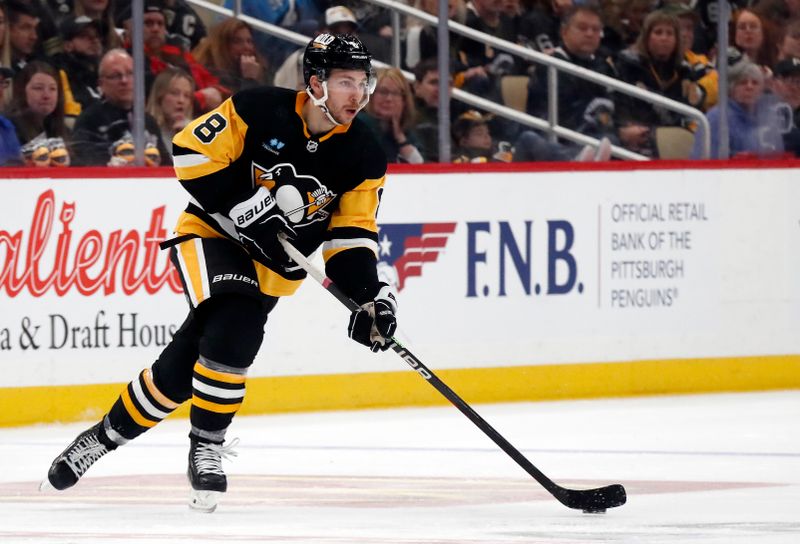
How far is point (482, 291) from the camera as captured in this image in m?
7.09

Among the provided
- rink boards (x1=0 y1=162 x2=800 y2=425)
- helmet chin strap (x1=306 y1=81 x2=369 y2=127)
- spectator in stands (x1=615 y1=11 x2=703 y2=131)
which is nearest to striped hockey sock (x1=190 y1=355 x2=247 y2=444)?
helmet chin strap (x1=306 y1=81 x2=369 y2=127)

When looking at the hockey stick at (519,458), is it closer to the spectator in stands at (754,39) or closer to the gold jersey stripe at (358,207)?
the gold jersey stripe at (358,207)

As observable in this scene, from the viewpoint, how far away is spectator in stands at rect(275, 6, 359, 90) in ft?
21.7

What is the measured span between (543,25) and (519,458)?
131 inches

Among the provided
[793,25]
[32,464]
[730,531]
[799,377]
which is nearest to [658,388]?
[799,377]

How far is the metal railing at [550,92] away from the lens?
22.9ft

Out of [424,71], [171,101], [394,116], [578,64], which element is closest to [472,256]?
[394,116]

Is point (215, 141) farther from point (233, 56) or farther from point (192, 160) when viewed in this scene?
point (233, 56)

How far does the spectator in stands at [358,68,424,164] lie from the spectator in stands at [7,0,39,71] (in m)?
1.37

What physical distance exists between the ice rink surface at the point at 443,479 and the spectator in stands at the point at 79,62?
1174 millimetres

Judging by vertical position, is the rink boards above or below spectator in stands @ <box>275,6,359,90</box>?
below

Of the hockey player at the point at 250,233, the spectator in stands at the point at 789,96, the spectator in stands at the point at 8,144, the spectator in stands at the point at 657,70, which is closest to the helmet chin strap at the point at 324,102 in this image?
the hockey player at the point at 250,233

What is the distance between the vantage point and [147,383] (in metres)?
4.39

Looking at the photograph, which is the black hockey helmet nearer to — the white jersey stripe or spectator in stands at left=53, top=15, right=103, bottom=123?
the white jersey stripe
